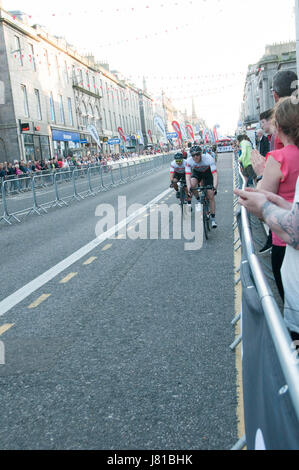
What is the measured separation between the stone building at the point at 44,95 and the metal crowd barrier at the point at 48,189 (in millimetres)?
14331

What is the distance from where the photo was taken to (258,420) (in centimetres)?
206

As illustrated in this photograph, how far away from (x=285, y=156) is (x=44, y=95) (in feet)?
148

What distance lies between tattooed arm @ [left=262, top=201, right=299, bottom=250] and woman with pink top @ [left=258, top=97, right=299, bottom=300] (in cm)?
65

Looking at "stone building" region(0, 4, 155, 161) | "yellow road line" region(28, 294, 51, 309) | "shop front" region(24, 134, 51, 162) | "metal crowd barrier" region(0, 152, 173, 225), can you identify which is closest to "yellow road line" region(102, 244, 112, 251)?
"yellow road line" region(28, 294, 51, 309)

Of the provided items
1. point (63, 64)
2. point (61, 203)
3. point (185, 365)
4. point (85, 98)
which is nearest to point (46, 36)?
point (63, 64)

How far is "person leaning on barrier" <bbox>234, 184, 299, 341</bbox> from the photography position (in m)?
2.09

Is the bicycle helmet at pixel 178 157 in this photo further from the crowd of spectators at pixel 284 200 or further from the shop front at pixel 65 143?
the shop front at pixel 65 143

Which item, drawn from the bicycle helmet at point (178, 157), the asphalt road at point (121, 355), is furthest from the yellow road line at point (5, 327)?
the bicycle helmet at point (178, 157)

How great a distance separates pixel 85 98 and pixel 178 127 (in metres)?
18.1

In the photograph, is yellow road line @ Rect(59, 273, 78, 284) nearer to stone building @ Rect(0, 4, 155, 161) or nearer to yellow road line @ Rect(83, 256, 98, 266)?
yellow road line @ Rect(83, 256, 98, 266)

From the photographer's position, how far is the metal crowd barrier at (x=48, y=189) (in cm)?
1619

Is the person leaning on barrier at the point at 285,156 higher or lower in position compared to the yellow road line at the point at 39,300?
higher

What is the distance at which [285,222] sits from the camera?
211 cm
